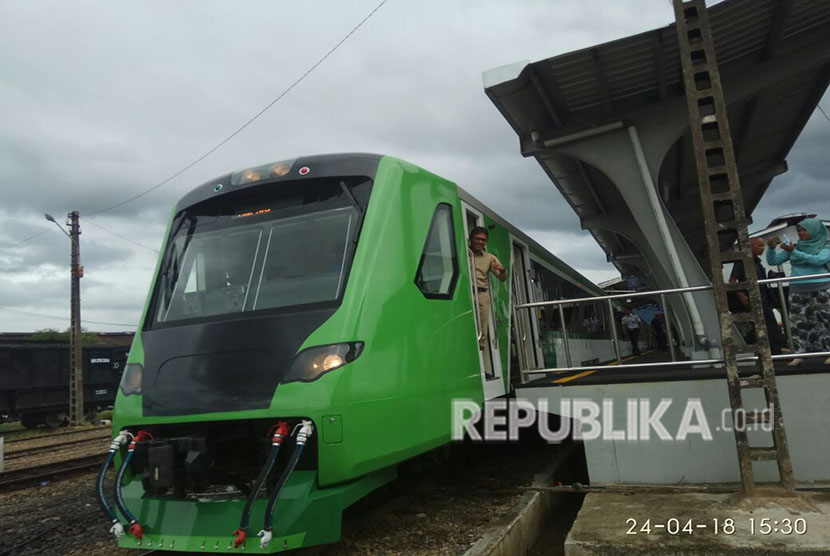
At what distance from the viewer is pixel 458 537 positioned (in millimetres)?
4621

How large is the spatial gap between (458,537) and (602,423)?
5.51 feet

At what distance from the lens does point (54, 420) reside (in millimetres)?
20797

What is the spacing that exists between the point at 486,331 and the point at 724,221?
228 centimetres

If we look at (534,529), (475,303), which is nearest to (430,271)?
(475,303)

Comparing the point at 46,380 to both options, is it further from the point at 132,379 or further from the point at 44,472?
the point at 132,379

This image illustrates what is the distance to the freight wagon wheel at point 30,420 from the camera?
782 inches

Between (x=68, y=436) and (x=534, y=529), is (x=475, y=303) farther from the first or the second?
(x=68, y=436)

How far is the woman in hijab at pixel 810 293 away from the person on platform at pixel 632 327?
1043cm

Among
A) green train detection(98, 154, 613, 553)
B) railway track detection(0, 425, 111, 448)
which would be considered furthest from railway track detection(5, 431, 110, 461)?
green train detection(98, 154, 613, 553)

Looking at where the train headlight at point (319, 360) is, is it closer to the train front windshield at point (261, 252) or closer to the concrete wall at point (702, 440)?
the train front windshield at point (261, 252)

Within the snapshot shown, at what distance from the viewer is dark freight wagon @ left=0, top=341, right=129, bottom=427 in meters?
18.8

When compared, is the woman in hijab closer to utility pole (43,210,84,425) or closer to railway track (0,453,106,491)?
railway track (0,453,106,491)

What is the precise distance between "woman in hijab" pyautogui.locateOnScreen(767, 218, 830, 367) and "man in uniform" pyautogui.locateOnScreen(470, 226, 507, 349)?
2.82 meters

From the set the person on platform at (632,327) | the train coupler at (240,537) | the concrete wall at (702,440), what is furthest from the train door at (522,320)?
the person on platform at (632,327)
